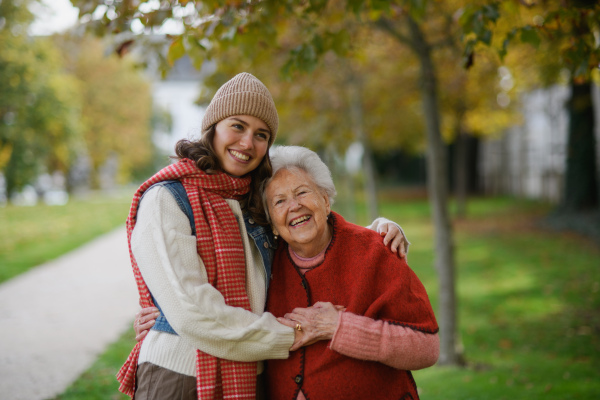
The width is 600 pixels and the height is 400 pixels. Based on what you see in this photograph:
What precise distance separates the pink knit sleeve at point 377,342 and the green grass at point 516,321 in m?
2.79

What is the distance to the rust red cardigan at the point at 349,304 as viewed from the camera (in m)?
2.44

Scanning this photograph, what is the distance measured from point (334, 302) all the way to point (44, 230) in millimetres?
14159

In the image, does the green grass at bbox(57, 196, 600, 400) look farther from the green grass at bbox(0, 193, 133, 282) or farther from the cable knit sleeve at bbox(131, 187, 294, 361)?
the green grass at bbox(0, 193, 133, 282)

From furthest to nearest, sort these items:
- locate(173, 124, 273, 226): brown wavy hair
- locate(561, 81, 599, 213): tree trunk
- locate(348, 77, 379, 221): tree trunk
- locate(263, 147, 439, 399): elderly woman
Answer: locate(561, 81, 599, 213): tree trunk, locate(348, 77, 379, 221): tree trunk, locate(173, 124, 273, 226): brown wavy hair, locate(263, 147, 439, 399): elderly woman

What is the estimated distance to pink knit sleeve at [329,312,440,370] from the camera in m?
2.35

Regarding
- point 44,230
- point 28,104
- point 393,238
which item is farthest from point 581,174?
point 28,104

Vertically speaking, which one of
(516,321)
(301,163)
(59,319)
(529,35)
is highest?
(529,35)

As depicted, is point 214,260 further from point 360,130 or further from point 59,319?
point 360,130

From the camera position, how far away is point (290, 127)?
532 inches

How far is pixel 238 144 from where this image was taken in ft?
8.41

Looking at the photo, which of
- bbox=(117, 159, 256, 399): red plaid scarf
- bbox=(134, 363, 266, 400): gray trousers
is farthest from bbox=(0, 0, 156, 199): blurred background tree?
bbox=(134, 363, 266, 400): gray trousers

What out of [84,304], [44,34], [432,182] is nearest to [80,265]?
[84,304]

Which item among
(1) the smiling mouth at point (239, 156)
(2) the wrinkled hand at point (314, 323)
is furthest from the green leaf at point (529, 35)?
(2) the wrinkled hand at point (314, 323)

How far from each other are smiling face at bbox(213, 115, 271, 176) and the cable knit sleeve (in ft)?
1.19
